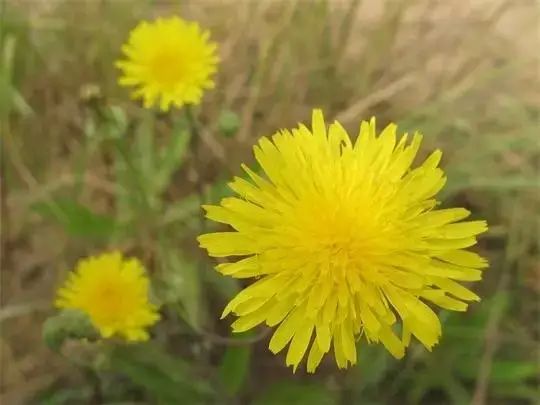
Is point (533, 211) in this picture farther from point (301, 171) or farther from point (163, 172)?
point (301, 171)

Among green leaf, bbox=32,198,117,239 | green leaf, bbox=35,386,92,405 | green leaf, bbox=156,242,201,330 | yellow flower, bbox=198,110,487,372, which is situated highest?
green leaf, bbox=32,198,117,239

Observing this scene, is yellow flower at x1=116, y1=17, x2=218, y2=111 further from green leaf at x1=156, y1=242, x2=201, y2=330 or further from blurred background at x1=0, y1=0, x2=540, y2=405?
green leaf at x1=156, y1=242, x2=201, y2=330

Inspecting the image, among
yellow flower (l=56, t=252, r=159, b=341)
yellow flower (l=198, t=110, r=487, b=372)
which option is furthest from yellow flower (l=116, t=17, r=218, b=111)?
yellow flower (l=198, t=110, r=487, b=372)

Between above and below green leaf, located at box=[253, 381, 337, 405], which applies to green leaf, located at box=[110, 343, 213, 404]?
above

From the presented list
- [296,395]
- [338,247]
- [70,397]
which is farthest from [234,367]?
[338,247]

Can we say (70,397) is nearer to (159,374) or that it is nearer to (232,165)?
(159,374)

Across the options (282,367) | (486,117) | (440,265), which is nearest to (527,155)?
(486,117)

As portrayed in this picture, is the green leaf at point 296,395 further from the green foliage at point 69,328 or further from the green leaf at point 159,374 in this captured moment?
the green foliage at point 69,328

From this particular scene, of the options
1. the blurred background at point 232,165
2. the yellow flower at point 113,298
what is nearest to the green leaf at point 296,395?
the blurred background at point 232,165
